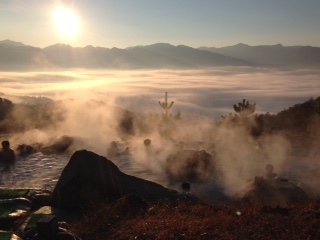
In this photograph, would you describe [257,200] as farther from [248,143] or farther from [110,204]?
[248,143]

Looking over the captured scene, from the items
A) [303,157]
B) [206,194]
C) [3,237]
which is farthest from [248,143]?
[3,237]

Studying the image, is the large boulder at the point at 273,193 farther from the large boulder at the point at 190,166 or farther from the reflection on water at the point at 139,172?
the large boulder at the point at 190,166

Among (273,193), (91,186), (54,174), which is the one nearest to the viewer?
(91,186)

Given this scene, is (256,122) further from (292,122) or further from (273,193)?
→ (273,193)

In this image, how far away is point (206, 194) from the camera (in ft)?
53.8

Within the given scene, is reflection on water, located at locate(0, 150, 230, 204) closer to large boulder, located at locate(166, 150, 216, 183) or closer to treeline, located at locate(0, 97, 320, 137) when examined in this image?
large boulder, located at locate(166, 150, 216, 183)

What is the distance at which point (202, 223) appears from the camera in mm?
9312

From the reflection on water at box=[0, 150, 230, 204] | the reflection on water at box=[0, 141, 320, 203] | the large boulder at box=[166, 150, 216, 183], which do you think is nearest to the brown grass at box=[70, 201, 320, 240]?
the reflection on water at box=[0, 141, 320, 203]

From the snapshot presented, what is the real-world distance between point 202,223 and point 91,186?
4876mm

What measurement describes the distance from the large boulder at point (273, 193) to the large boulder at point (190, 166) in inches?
188

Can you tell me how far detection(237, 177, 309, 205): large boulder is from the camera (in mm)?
13578

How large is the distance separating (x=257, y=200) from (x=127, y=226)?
5648mm

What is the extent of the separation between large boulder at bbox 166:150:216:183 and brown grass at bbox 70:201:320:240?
25.3 ft

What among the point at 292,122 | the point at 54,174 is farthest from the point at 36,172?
the point at 292,122
